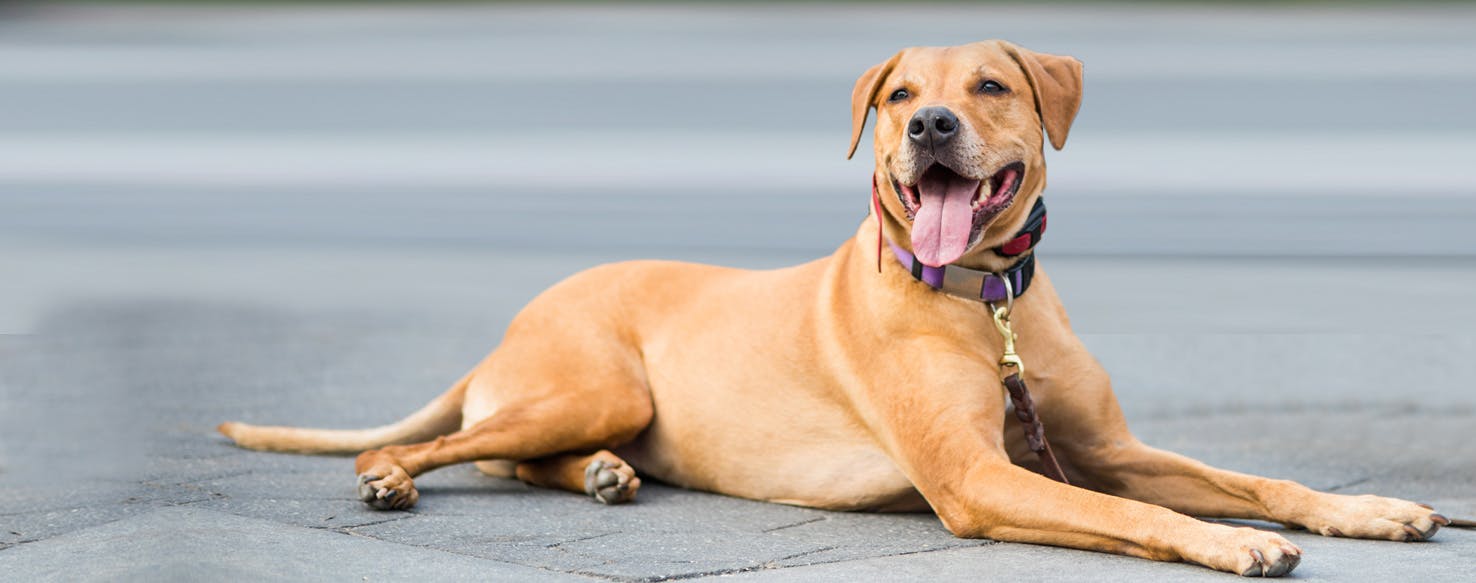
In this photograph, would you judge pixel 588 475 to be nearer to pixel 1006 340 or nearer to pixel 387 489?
pixel 387 489

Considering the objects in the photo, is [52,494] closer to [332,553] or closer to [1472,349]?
[332,553]

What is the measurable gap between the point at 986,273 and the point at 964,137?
50 centimetres

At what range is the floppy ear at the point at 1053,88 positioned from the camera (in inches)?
192

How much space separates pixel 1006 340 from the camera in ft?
Result: 16.1

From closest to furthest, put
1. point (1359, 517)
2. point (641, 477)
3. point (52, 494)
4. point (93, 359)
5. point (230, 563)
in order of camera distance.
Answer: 1. point (230, 563)
2. point (1359, 517)
3. point (52, 494)
4. point (641, 477)
5. point (93, 359)

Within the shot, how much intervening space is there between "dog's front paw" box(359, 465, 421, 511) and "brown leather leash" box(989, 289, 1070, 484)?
191 cm

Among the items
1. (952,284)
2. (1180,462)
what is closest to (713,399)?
(952,284)

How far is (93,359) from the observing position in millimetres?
9016

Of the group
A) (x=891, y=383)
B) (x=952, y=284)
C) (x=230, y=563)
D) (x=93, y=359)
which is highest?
(x=952, y=284)

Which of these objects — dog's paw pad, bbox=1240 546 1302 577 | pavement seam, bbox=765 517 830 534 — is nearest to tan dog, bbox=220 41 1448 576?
dog's paw pad, bbox=1240 546 1302 577

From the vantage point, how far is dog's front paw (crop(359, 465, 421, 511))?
5.10 metres

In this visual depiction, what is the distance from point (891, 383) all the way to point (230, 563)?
197cm

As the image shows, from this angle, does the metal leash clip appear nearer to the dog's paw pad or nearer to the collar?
the collar

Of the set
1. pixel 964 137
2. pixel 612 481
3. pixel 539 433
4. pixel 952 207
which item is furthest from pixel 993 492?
pixel 539 433
